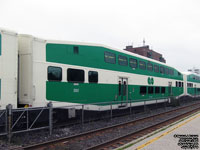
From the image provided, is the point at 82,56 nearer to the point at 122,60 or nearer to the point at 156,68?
the point at 122,60

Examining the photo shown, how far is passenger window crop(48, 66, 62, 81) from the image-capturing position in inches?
353

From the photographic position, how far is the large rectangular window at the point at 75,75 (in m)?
9.80

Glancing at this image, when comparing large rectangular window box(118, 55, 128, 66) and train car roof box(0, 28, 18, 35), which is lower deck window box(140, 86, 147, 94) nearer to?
large rectangular window box(118, 55, 128, 66)

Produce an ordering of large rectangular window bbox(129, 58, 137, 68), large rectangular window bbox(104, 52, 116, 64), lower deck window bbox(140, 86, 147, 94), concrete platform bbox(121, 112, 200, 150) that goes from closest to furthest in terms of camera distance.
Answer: concrete platform bbox(121, 112, 200, 150) < large rectangular window bbox(104, 52, 116, 64) < large rectangular window bbox(129, 58, 137, 68) < lower deck window bbox(140, 86, 147, 94)

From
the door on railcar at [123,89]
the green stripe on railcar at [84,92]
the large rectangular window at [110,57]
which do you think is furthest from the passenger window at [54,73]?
the door on railcar at [123,89]

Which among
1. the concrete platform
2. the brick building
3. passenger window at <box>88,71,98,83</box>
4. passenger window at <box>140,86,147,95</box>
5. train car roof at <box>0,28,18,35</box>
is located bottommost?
the concrete platform

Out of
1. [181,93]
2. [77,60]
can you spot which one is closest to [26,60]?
[77,60]

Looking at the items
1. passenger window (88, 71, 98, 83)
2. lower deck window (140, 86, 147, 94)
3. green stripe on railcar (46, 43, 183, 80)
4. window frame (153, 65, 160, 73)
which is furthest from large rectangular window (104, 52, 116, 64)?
window frame (153, 65, 160, 73)

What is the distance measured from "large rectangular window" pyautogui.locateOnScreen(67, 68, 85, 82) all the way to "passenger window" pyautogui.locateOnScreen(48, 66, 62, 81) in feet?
1.84

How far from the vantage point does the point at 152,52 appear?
69625 mm

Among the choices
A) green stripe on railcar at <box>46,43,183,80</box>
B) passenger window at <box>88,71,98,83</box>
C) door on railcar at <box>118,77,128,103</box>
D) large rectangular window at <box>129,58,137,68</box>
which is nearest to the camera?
green stripe on railcar at <box>46,43,183,80</box>

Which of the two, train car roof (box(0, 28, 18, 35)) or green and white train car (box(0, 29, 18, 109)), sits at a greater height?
train car roof (box(0, 28, 18, 35))

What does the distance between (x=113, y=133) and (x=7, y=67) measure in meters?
5.56

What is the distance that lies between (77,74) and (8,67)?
354 centimetres
